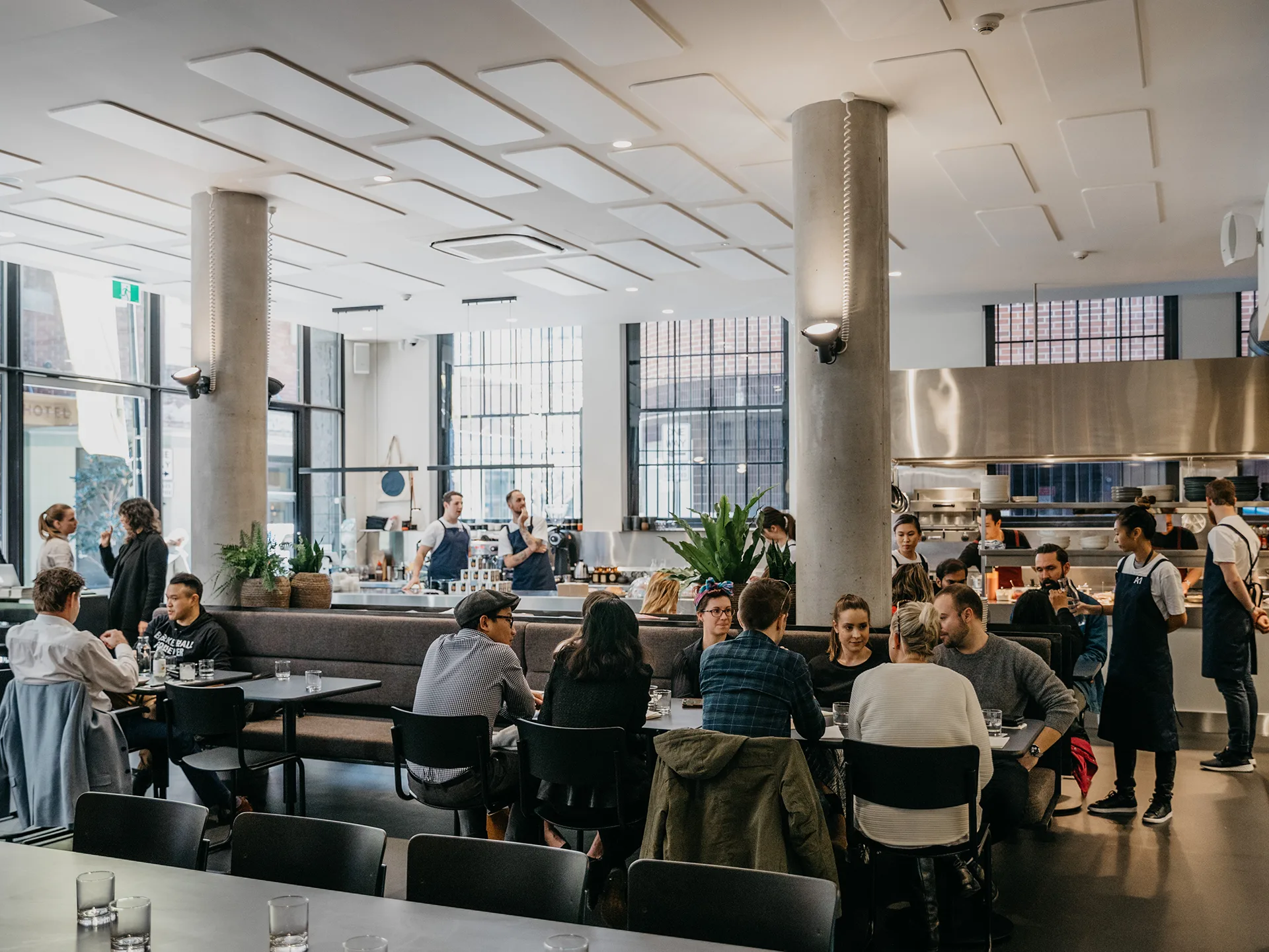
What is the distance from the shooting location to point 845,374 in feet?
19.5

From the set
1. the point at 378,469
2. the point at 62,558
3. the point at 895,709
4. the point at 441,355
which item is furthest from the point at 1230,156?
the point at 441,355

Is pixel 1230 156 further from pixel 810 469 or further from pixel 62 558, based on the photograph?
pixel 62 558

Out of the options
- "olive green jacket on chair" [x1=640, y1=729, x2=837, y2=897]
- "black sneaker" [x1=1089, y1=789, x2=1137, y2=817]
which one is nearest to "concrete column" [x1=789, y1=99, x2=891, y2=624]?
"black sneaker" [x1=1089, y1=789, x2=1137, y2=817]

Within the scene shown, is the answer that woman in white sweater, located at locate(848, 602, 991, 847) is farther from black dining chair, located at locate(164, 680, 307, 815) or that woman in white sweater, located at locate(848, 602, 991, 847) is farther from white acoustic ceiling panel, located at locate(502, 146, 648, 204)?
white acoustic ceiling panel, located at locate(502, 146, 648, 204)

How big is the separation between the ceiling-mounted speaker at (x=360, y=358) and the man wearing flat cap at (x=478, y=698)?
956 centimetres

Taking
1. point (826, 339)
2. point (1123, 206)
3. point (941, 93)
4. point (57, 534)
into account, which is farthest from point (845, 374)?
point (57, 534)

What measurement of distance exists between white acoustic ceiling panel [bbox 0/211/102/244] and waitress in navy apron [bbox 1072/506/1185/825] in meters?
7.61

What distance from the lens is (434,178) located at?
729 centimetres

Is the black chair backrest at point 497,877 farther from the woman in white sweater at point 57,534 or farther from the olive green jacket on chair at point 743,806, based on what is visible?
the woman in white sweater at point 57,534

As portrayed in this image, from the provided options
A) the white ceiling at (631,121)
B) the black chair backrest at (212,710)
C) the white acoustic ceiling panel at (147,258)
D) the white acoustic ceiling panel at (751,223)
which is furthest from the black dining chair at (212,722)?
the white acoustic ceiling panel at (147,258)

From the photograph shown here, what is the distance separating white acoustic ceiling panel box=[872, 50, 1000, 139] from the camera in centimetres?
534

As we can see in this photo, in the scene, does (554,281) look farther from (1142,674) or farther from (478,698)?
(1142,674)

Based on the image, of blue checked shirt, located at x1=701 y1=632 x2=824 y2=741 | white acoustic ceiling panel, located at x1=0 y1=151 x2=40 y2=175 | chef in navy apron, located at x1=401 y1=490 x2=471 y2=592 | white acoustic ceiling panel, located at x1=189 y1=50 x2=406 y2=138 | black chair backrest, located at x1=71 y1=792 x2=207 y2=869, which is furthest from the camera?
chef in navy apron, located at x1=401 y1=490 x2=471 y2=592

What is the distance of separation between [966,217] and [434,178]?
148 inches
